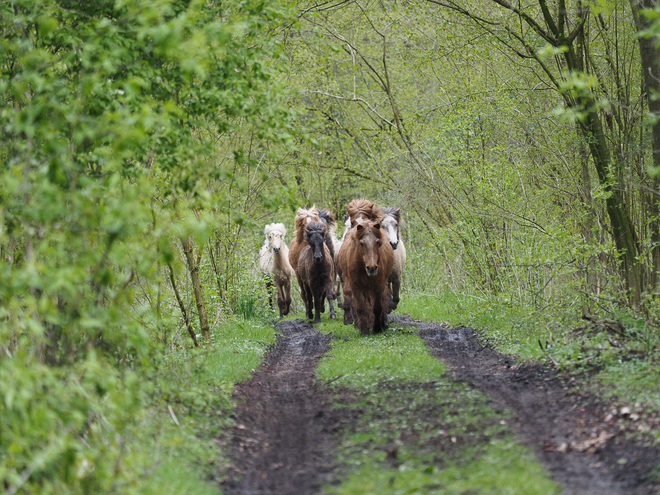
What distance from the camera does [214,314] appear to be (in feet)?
50.4

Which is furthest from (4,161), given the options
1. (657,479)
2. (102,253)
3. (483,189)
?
(483,189)

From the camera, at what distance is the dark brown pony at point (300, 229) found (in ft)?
53.4

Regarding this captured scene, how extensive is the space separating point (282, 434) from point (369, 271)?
5.11m

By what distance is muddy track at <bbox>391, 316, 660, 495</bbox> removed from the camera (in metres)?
5.33

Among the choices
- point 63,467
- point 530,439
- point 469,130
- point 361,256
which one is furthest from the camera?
point 469,130

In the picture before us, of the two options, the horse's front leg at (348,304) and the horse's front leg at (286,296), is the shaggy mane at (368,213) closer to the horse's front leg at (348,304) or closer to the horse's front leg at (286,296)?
the horse's front leg at (348,304)

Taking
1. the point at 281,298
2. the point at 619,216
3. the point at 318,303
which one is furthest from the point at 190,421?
the point at 281,298

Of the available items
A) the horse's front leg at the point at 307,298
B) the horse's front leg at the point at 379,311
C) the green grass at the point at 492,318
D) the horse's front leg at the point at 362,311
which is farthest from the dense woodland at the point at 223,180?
the horse's front leg at the point at 362,311

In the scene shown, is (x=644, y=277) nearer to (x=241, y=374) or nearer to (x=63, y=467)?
(x=241, y=374)

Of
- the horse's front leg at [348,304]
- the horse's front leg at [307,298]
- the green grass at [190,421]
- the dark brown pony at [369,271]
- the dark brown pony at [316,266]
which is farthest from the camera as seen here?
the horse's front leg at [307,298]

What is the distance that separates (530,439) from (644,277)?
18.9ft

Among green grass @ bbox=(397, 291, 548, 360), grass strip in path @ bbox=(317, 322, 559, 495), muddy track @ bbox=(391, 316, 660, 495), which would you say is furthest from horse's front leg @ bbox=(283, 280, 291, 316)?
muddy track @ bbox=(391, 316, 660, 495)

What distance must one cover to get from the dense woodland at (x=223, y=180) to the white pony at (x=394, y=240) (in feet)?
3.36

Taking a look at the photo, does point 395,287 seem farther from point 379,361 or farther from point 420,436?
point 420,436
